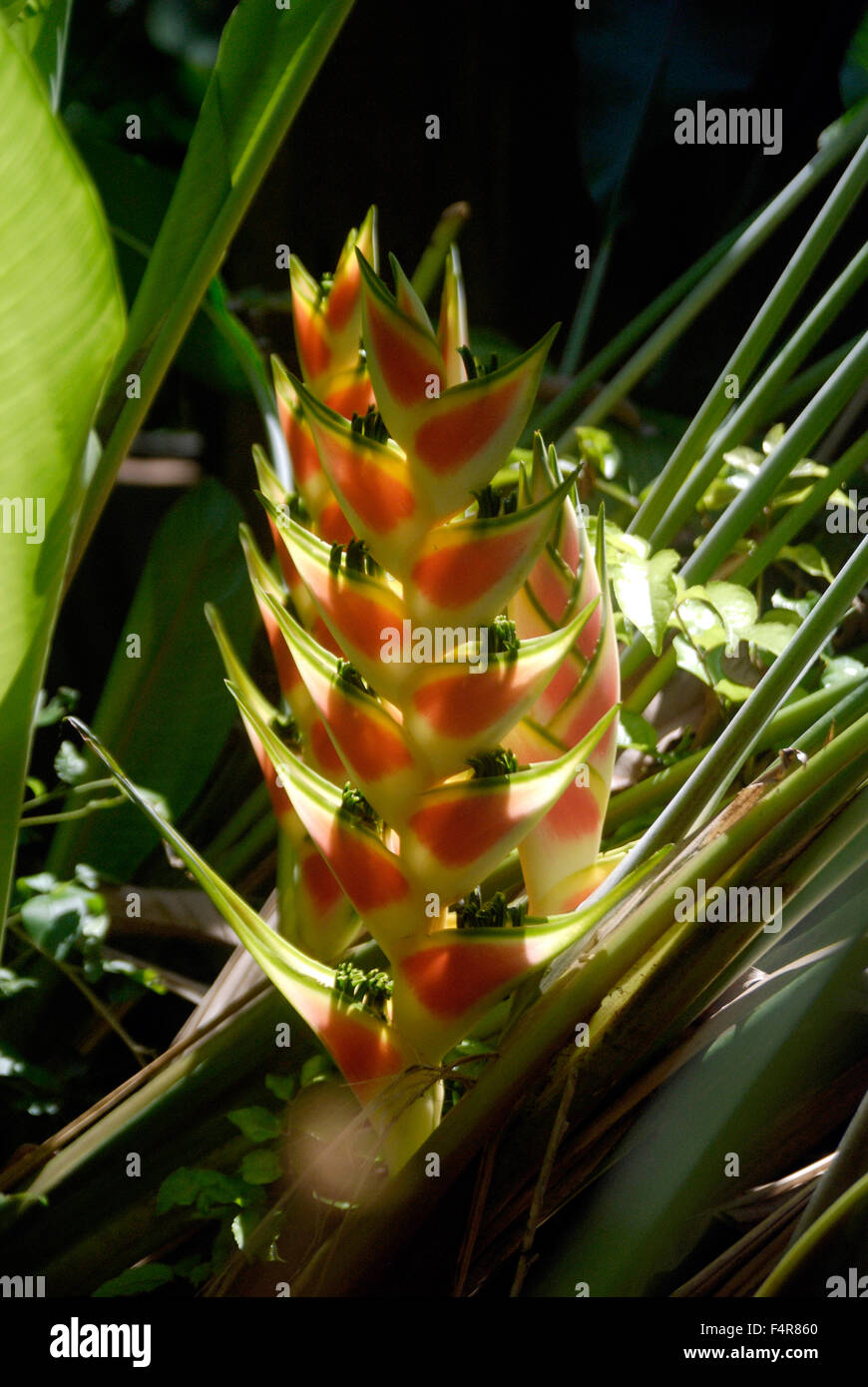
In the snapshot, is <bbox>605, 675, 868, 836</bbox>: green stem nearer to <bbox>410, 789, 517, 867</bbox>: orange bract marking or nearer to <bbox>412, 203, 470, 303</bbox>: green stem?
<bbox>410, 789, 517, 867</bbox>: orange bract marking

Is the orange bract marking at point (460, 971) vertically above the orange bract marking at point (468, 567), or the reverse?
the orange bract marking at point (468, 567)

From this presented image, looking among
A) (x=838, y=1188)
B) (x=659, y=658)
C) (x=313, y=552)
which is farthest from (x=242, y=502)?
(x=838, y=1188)

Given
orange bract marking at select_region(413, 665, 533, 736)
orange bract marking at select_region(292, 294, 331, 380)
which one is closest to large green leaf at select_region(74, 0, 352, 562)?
orange bract marking at select_region(292, 294, 331, 380)

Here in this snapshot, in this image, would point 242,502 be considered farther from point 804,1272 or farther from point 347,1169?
point 804,1272

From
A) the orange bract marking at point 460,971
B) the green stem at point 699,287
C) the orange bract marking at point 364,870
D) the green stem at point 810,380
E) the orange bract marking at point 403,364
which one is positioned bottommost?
the orange bract marking at point 460,971

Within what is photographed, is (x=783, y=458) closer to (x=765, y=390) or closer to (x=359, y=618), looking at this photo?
(x=765, y=390)

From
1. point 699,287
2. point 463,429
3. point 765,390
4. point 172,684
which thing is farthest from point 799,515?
point 172,684

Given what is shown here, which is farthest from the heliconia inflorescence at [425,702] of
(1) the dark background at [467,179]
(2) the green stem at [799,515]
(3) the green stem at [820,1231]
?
(1) the dark background at [467,179]

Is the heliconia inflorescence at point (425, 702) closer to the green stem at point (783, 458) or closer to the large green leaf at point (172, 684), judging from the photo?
the green stem at point (783, 458)
